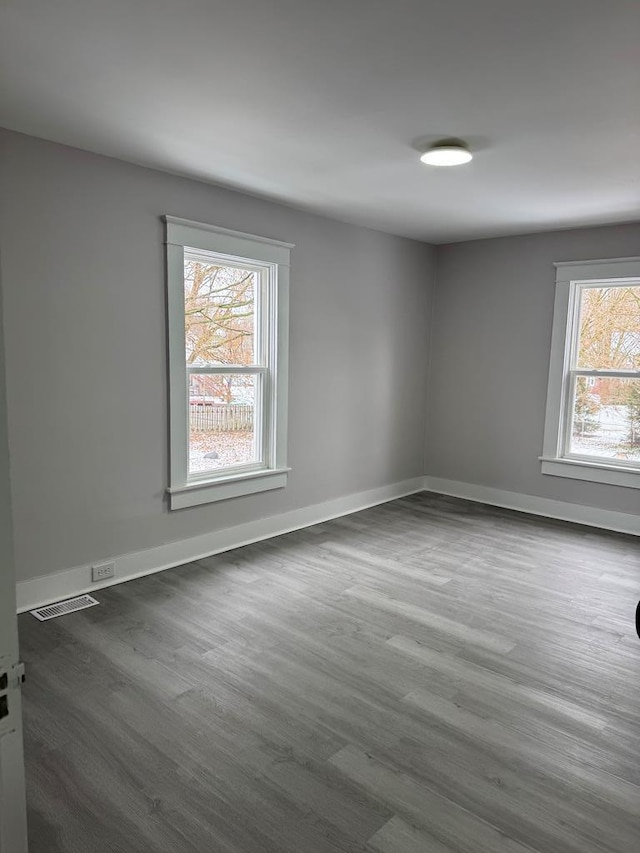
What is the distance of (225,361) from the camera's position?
4.14m

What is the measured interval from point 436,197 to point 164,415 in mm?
2325

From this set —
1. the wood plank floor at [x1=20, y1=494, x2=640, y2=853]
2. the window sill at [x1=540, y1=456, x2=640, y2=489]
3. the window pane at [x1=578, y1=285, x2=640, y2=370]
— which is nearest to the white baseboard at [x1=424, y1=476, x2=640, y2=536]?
the window sill at [x1=540, y1=456, x2=640, y2=489]

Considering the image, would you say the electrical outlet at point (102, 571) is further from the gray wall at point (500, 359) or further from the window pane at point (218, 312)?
the gray wall at point (500, 359)

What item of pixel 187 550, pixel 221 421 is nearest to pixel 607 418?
pixel 221 421

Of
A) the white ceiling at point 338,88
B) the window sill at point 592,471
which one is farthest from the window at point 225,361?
the window sill at point 592,471

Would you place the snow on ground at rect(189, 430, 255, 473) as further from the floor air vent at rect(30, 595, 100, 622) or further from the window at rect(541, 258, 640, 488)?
the window at rect(541, 258, 640, 488)

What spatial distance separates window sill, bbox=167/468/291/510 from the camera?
3.86 metres

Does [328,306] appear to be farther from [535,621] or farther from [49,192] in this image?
[535,621]

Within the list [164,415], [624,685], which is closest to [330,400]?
[164,415]

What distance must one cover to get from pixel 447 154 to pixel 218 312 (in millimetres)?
1805

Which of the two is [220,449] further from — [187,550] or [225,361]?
[187,550]

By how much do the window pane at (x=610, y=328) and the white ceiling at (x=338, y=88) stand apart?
134 centimetres

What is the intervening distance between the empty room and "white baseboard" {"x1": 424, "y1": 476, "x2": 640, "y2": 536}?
0.03 m

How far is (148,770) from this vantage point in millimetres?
2035
